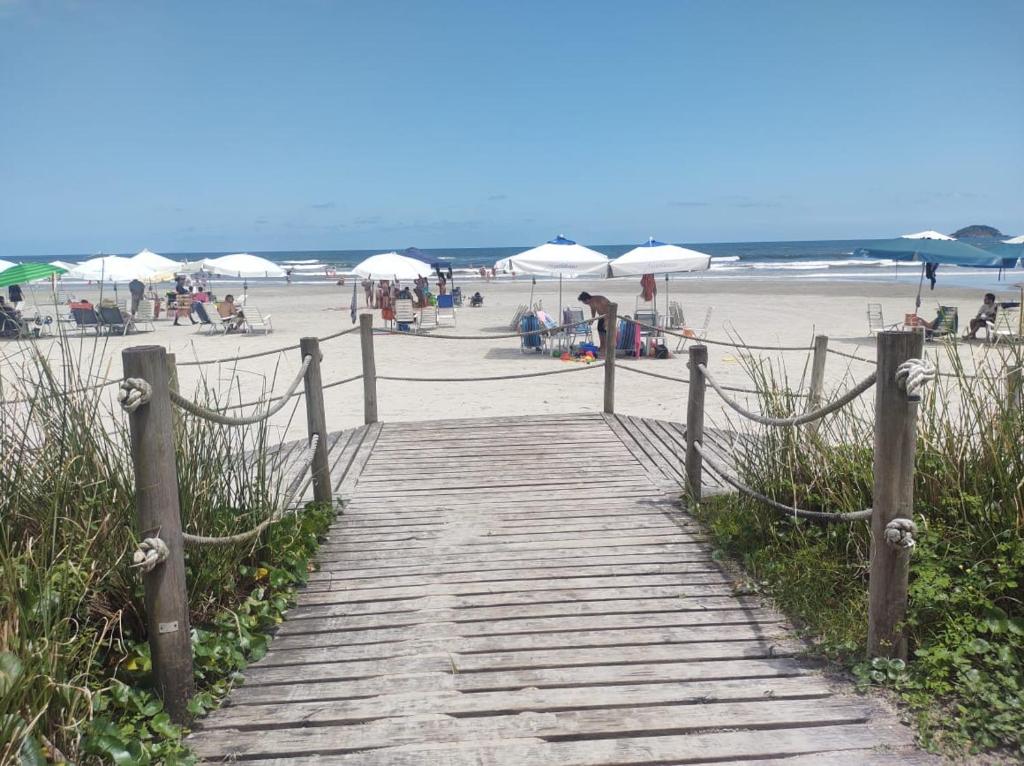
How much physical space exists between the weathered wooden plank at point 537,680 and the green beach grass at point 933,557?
32 cm

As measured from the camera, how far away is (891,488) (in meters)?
2.77

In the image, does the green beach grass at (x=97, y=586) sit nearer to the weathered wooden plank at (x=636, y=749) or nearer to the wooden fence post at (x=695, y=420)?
the weathered wooden plank at (x=636, y=749)

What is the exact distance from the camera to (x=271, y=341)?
17344mm

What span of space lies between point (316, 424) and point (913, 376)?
331cm

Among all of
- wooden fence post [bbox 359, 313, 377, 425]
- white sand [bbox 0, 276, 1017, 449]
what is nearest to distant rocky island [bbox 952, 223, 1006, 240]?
white sand [bbox 0, 276, 1017, 449]

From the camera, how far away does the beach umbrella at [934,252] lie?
48.4 feet

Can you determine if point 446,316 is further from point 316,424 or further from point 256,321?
point 316,424

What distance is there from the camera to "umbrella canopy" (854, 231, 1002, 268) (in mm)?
14742

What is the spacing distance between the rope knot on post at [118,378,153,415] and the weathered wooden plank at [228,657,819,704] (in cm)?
Answer: 106

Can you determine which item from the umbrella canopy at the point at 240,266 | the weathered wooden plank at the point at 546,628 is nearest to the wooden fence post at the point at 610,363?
the weathered wooden plank at the point at 546,628

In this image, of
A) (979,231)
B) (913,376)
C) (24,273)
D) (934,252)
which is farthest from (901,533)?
(979,231)

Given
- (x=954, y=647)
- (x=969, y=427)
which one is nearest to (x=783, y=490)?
(x=969, y=427)

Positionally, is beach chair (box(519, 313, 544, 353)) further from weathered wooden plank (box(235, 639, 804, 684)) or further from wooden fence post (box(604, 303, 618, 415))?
weathered wooden plank (box(235, 639, 804, 684))

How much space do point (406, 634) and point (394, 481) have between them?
2339mm
